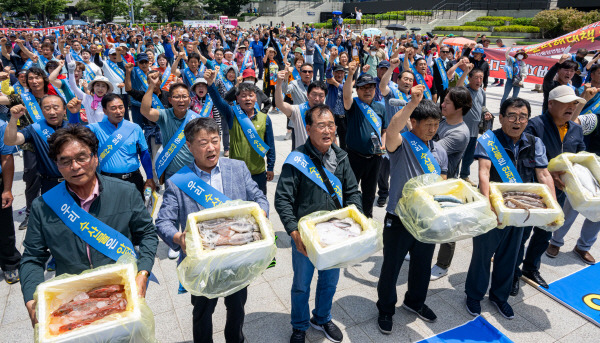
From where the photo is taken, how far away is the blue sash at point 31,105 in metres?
4.79

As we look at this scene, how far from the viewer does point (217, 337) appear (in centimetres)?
314

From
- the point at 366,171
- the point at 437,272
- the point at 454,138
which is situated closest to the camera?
the point at 454,138

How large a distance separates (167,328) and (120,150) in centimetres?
186

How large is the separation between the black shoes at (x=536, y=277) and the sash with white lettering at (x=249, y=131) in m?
3.20

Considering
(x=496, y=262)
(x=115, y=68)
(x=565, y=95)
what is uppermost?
(x=115, y=68)

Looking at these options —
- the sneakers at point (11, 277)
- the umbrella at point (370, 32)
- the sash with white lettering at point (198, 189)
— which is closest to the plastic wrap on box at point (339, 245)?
the sash with white lettering at point (198, 189)

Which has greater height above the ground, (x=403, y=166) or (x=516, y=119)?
(x=516, y=119)

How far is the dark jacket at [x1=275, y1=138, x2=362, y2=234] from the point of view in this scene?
2656 mm

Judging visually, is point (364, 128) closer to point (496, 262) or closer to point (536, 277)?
point (496, 262)

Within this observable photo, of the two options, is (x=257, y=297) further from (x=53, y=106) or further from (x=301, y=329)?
(x=53, y=106)

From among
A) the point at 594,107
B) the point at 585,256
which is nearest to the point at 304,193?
the point at 585,256

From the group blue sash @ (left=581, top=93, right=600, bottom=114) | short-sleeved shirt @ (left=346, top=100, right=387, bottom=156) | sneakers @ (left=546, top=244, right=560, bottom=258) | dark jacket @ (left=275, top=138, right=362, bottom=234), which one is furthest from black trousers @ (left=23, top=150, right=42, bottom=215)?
blue sash @ (left=581, top=93, right=600, bottom=114)

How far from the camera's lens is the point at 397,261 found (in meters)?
3.13

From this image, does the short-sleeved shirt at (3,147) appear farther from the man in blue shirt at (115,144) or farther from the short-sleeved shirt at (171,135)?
the short-sleeved shirt at (171,135)
